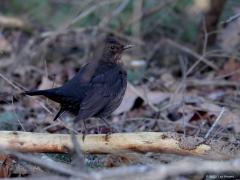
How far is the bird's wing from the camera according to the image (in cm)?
474

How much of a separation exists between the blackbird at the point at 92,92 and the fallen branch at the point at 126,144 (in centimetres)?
36

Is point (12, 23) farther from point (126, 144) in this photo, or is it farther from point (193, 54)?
point (126, 144)

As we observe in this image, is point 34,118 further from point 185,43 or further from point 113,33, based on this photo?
point 185,43

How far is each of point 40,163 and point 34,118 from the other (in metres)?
3.73

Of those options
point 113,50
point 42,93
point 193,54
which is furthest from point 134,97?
point 42,93

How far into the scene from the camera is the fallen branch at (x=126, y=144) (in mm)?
4148

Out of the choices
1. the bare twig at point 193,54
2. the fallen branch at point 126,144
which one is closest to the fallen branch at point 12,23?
the bare twig at point 193,54

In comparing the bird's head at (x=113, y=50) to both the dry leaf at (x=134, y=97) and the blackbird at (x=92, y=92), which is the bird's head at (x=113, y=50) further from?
the dry leaf at (x=134, y=97)

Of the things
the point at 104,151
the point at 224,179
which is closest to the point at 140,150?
the point at 104,151

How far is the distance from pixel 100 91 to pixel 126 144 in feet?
3.11

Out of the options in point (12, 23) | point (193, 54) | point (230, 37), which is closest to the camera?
point (193, 54)

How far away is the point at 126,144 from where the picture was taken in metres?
4.25

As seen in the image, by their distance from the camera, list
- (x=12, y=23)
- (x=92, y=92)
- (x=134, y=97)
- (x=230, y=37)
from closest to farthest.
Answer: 1. (x=92, y=92)
2. (x=134, y=97)
3. (x=230, y=37)
4. (x=12, y=23)

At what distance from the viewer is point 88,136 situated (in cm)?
443
